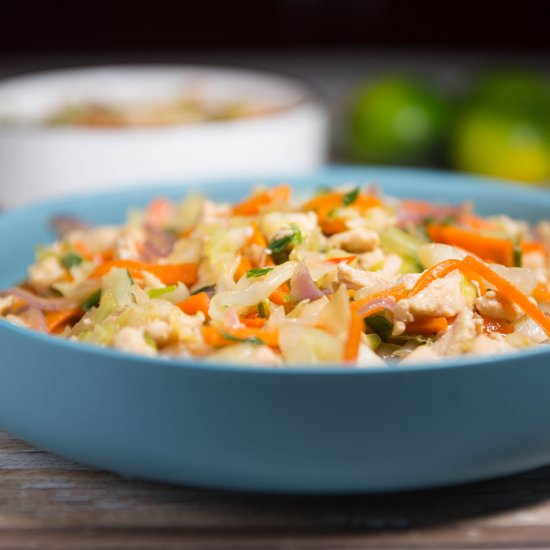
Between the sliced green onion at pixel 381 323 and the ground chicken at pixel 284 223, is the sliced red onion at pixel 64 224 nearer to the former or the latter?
the ground chicken at pixel 284 223

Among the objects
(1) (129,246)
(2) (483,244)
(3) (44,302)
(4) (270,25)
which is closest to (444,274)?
(2) (483,244)

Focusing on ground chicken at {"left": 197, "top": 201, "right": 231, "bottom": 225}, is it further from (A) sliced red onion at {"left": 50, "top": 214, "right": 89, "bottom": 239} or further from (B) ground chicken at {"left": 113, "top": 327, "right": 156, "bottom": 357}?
(B) ground chicken at {"left": 113, "top": 327, "right": 156, "bottom": 357}

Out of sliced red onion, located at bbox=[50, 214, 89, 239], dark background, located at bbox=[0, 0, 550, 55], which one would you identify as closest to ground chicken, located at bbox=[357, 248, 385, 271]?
sliced red onion, located at bbox=[50, 214, 89, 239]

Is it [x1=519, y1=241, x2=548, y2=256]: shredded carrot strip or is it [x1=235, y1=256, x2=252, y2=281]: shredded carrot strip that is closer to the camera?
[x1=235, y1=256, x2=252, y2=281]: shredded carrot strip

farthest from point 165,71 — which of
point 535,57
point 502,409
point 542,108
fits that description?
point 535,57

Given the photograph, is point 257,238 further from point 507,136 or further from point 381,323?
point 507,136

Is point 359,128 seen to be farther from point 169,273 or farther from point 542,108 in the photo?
point 169,273

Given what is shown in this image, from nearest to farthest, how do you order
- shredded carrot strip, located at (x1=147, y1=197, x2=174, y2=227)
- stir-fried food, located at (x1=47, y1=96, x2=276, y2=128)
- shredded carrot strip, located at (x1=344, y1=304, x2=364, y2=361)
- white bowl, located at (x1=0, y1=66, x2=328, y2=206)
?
1. shredded carrot strip, located at (x1=344, y1=304, x2=364, y2=361)
2. shredded carrot strip, located at (x1=147, y1=197, x2=174, y2=227)
3. white bowl, located at (x1=0, y1=66, x2=328, y2=206)
4. stir-fried food, located at (x1=47, y1=96, x2=276, y2=128)
